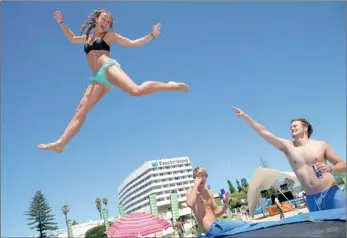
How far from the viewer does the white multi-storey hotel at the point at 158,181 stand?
9606 cm

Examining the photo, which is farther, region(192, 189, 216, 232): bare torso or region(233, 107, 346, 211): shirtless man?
region(192, 189, 216, 232): bare torso

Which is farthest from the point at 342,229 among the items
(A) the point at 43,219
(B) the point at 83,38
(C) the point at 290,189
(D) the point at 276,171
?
(A) the point at 43,219

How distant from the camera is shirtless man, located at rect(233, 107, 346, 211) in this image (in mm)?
3240

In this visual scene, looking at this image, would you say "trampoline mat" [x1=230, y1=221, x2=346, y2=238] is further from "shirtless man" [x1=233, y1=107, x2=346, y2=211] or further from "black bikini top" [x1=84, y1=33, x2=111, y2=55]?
"black bikini top" [x1=84, y1=33, x2=111, y2=55]

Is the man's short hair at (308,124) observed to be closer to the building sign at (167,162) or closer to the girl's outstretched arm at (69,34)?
the girl's outstretched arm at (69,34)

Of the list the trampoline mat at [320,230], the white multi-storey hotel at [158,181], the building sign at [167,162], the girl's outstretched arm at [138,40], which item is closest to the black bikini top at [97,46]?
the girl's outstretched arm at [138,40]

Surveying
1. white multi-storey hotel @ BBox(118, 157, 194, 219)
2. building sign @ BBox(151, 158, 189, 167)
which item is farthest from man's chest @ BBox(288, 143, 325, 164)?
building sign @ BBox(151, 158, 189, 167)

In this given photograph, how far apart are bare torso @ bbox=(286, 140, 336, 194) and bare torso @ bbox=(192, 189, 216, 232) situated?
947 mm

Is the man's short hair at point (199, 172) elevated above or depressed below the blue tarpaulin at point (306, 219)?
above

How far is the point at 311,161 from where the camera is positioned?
3.29 meters

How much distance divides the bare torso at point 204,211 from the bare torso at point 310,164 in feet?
3.11

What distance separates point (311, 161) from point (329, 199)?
1.26 feet

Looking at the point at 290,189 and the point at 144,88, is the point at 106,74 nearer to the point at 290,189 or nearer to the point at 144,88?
the point at 144,88

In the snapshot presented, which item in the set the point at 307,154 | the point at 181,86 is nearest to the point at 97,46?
the point at 181,86
